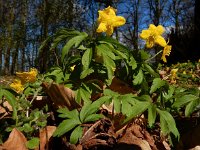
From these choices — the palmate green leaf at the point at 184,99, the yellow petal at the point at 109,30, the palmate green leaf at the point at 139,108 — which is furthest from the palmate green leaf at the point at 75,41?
the palmate green leaf at the point at 184,99

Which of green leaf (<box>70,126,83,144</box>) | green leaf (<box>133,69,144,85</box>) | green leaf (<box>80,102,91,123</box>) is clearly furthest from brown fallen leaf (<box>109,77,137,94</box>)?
green leaf (<box>70,126,83,144</box>)

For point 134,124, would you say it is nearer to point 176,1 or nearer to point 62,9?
point 62,9

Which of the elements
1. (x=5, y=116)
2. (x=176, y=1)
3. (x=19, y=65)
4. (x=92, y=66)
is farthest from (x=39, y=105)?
(x=19, y=65)

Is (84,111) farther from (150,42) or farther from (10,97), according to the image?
(150,42)

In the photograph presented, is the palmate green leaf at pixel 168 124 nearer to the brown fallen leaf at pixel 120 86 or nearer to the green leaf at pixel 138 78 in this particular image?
the green leaf at pixel 138 78

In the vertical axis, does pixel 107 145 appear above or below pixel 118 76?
below

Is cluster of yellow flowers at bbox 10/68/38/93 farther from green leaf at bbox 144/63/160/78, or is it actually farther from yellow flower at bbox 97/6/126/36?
green leaf at bbox 144/63/160/78

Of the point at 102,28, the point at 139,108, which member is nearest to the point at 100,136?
the point at 139,108
